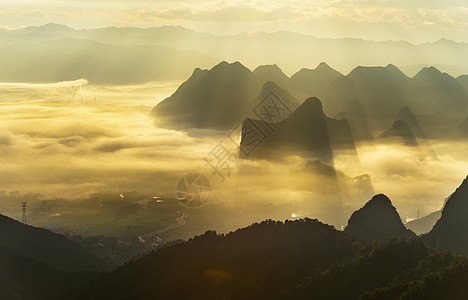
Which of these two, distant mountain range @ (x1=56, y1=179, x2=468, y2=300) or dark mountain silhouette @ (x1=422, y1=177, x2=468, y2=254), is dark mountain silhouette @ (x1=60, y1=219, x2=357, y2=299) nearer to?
distant mountain range @ (x1=56, y1=179, x2=468, y2=300)

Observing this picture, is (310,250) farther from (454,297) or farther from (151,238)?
(151,238)

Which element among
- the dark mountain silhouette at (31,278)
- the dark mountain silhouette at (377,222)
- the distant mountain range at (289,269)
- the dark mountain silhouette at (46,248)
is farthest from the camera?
the dark mountain silhouette at (377,222)

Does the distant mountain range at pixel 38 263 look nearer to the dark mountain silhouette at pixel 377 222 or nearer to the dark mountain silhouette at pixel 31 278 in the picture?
the dark mountain silhouette at pixel 31 278

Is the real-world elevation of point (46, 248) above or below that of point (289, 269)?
below

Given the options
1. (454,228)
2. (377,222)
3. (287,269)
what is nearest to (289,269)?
(287,269)

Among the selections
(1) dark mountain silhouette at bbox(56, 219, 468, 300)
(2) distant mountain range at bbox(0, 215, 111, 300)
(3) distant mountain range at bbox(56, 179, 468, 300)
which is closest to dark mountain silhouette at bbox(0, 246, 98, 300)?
(2) distant mountain range at bbox(0, 215, 111, 300)

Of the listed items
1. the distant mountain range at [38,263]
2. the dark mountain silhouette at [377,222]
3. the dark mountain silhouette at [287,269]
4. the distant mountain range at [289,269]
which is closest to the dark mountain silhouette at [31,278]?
the distant mountain range at [38,263]

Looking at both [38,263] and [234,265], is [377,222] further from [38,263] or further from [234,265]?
[38,263]
